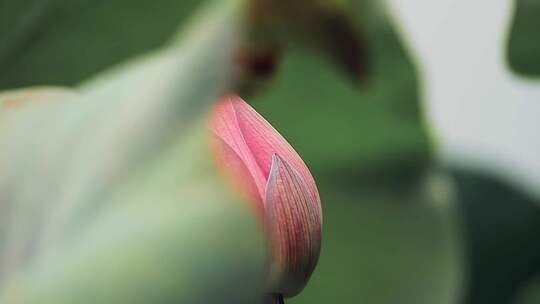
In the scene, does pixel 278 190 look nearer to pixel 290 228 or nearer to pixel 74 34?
pixel 290 228

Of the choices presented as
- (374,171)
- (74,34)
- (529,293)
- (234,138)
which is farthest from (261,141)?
(529,293)

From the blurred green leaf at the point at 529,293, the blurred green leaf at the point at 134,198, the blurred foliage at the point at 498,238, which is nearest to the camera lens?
the blurred green leaf at the point at 134,198

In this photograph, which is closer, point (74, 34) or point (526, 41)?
point (74, 34)

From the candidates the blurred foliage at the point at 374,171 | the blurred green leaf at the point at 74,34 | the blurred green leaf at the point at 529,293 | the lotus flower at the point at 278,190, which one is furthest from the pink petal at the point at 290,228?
the blurred green leaf at the point at 529,293

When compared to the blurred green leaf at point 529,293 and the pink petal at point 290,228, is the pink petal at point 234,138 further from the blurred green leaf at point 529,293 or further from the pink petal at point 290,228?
the blurred green leaf at point 529,293

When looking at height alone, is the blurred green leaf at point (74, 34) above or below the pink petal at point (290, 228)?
above

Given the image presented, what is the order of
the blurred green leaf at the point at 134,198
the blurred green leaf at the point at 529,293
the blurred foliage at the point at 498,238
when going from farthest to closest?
the blurred foliage at the point at 498,238 < the blurred green leaf at the point at 529,293 < the blurred green leaf at the point at 134,198

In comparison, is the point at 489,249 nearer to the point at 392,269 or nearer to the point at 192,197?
the point at 392,269

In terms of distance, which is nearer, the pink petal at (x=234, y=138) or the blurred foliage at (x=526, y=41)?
the pink petal at (x=234, y=138)

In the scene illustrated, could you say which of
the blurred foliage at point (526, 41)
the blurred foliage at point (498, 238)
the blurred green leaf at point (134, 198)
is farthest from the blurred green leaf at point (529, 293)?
the blurred green leaf at point (134, 198)

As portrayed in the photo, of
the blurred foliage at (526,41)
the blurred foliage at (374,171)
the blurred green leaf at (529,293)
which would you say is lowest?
the blurred green leaf at (529,293)
